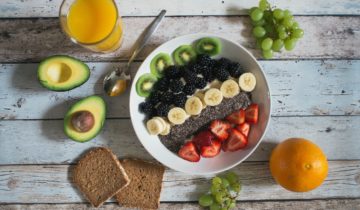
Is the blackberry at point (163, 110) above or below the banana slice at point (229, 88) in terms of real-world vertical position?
below

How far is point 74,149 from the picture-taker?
1.49 meters

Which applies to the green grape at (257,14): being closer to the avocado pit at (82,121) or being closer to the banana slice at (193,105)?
the banana slice at (193,105)

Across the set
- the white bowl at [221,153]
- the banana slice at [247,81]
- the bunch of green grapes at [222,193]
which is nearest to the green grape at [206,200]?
the bunch of green grapes at [222,193]

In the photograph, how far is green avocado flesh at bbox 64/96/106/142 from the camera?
4.64ft

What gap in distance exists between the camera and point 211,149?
4.58 feet

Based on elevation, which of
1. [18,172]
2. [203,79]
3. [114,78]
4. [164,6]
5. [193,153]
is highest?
[164,6]

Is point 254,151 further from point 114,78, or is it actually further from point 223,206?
point 114,78

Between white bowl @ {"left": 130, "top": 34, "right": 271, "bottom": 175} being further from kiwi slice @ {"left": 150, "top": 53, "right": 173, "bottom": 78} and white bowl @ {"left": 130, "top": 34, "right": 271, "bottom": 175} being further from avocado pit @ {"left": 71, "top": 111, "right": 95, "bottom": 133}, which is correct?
avocado pit @ {"left": 71, "top": 111, "right": 95, "bottom": 133}

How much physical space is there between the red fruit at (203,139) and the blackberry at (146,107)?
197mm

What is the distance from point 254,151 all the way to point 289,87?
0.28 m

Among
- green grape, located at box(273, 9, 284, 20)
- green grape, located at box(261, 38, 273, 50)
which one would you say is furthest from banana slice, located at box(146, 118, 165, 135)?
green grape, located at box(273, 9, 284, 20)

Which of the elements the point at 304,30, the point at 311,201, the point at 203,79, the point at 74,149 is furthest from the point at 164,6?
the point at 311,201

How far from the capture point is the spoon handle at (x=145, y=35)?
1423 millimetres

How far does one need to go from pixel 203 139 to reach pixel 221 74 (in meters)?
0.24
